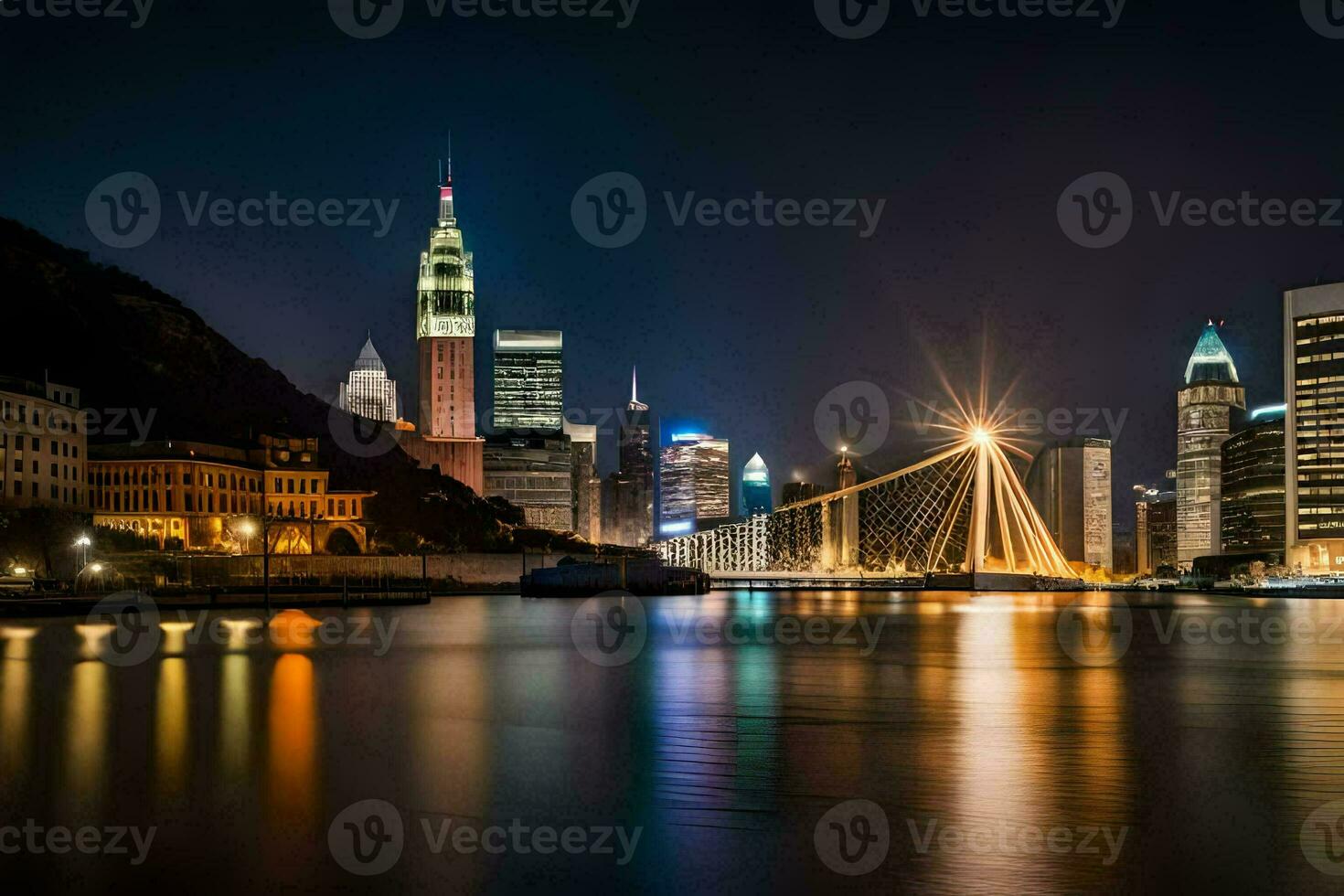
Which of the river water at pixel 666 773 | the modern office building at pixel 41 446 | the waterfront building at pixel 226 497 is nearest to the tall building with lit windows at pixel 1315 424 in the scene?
the waterfront building at pixel 226 497

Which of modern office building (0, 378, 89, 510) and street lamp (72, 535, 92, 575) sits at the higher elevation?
modern office building (0, 378, 89, 510)

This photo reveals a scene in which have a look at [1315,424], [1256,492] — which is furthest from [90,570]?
[1256,492]

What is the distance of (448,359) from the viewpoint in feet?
521

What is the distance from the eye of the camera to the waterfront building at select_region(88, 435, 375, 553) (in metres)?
85.5

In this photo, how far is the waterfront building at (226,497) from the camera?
281 ft

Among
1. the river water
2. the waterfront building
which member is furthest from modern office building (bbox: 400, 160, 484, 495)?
the river water

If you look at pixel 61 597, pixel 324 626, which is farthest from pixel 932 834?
pixel 61 597

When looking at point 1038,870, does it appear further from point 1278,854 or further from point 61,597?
point 61,597

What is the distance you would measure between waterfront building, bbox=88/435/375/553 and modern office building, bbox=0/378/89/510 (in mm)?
3906

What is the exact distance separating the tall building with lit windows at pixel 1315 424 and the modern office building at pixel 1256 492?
25375mm

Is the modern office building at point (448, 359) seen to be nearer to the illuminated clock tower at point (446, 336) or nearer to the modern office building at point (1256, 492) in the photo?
the illuminated clock tower at point (446, 336)

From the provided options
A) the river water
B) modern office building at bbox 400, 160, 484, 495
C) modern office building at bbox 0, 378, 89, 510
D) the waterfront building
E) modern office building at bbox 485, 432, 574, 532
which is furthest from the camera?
modern office building at bbox 485, 432, 574, 532

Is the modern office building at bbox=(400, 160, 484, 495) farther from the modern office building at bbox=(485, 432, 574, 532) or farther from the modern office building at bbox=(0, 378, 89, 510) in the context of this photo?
the modern office building at bbox=(0, 378, 89, 510)

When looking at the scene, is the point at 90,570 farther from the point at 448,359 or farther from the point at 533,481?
the point at 533,481
